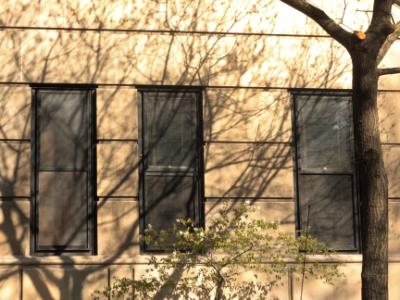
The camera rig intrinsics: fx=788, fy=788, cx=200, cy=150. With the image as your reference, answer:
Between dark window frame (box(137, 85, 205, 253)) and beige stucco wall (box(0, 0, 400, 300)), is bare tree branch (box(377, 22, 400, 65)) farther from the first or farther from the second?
dark window frame (box(137, 85, 205, 253))

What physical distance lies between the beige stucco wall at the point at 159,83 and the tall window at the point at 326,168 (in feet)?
0.93

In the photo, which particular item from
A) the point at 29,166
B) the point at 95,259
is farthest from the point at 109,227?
the point at 29,166

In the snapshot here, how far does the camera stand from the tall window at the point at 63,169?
12211mm

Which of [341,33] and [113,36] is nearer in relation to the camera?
[341,33]

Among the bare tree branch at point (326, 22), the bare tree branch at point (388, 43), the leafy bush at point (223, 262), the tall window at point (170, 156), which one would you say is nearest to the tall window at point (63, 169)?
the tall window at point (170, 156)

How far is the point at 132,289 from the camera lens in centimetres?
1195

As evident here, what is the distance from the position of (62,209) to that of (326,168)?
4.39m

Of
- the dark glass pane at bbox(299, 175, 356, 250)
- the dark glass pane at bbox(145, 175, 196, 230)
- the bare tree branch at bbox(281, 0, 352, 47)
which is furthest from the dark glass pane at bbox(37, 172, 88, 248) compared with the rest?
the bare tree branch at bbox(281, 0, 352, 47)

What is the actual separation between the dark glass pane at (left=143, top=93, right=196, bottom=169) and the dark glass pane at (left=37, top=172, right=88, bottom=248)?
124 cm

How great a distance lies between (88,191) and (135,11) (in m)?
2.98

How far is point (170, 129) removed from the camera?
12.8 m

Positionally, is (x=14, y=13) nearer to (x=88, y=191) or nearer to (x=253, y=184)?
(x=88, y=191)

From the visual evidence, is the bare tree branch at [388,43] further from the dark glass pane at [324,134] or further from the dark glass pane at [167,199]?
the dark glass pane at [167,199]

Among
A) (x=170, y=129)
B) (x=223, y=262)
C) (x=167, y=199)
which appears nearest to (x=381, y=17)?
(x=223, y=262)
